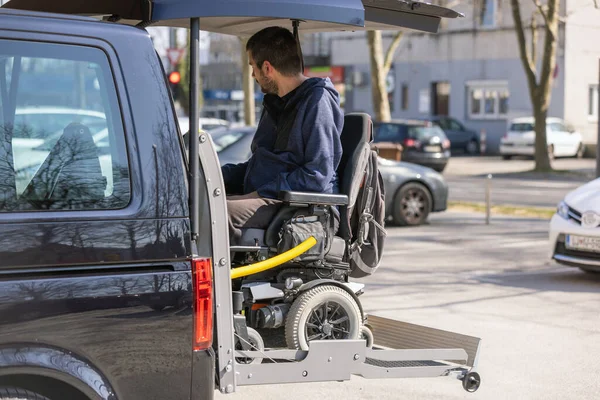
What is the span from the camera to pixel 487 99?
44.4 meters

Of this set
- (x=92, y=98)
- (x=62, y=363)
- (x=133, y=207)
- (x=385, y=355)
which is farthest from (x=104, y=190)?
(x=385, y=355)

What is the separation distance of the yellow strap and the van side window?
1049 millimetres

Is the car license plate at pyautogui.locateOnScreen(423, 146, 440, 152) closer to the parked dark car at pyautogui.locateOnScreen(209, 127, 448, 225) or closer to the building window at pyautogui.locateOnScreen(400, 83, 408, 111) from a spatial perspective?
the parked dark car at pyautogui.locateOnScreen(209, 127, 448, 225)

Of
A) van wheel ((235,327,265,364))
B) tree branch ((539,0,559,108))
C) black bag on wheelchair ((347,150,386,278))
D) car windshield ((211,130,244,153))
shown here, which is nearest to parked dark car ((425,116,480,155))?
tree branch ((539,0,559,108))

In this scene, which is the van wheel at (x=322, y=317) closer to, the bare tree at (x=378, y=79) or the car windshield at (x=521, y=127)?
the bare tree at (x=378, y=79)

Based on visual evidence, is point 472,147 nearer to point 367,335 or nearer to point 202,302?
point 367,335

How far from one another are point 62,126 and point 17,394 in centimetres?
95

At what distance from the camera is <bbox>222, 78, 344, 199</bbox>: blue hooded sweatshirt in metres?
4.75

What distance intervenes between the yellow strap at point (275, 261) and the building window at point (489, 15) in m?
39.2

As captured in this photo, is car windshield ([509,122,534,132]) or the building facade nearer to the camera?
car windshield ([509,122,534,132])

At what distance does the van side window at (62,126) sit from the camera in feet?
11.2

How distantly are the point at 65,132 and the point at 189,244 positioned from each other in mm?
Result: 599

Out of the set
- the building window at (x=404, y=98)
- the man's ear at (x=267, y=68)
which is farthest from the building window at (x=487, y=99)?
the man's ear at (x=267, y=68)

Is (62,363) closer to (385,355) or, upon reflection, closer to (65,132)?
(65,132)
